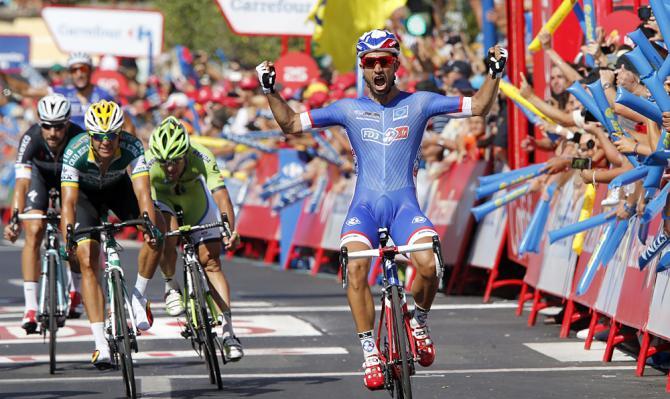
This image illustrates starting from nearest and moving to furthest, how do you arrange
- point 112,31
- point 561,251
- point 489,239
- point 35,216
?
point 35,216
point 561,251
point 489,239
point 112,31

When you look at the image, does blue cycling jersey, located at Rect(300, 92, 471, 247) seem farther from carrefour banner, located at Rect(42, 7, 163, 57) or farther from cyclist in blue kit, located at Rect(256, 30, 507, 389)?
carrefour banner, located at Rect(42, 7, 163, 57)

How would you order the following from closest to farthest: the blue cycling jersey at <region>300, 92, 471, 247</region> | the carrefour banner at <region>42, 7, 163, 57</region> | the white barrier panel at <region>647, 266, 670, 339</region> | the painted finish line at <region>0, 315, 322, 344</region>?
1. the blue cycling jersey at <region>300, 92, 471, 247</region>
2. the white barrier panel at <region>647, 266, 670, 339</region>
3. the painted finish line at <region>0, 315, 322, 344</region>
4. the carrefour banner at <region>42, 7, 163, 57</region>

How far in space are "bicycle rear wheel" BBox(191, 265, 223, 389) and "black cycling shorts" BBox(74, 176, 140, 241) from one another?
77 centimetres

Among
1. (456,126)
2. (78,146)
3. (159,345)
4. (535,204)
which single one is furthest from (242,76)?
(78,146)

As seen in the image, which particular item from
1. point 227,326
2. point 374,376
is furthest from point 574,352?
point 374,376

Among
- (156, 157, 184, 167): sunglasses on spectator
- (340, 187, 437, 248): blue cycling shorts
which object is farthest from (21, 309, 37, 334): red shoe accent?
(340, 187, 437, 248): blue cycling shorts

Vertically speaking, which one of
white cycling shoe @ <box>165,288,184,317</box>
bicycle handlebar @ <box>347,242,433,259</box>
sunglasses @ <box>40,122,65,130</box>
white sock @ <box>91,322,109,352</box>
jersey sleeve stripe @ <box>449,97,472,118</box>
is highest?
jersey sleeve stripe @ <box>449,97,472,118</box>

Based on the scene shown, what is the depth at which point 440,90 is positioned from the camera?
61.8ft

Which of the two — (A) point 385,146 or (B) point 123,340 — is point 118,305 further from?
(A) point 385,146

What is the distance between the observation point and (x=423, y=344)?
10203 mm

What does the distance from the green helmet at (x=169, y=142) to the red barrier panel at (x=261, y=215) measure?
12.3m

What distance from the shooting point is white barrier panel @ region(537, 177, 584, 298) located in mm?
14734

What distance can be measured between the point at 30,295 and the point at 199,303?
2441 mm

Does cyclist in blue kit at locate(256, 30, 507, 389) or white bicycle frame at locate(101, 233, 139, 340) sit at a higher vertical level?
cyclist in blue kit at locate(256, 30, 507, 389)
